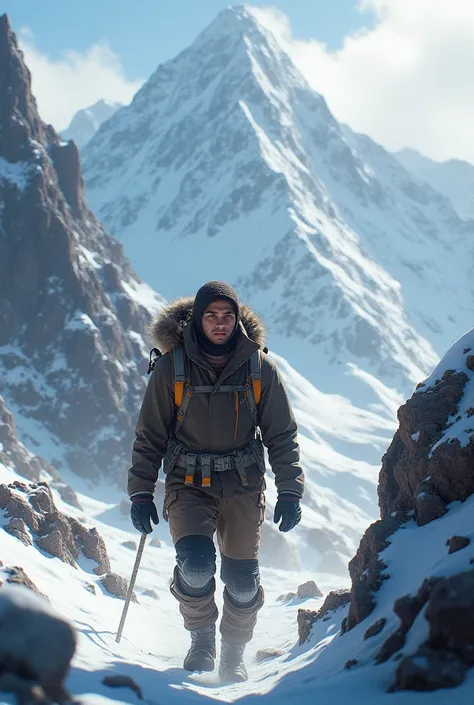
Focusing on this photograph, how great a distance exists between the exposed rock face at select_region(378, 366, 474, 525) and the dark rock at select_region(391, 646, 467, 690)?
6.38 feet

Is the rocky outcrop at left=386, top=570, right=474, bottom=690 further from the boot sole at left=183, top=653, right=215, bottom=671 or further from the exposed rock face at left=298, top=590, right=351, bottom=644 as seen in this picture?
the exposed rock face at left=298, top=590, right=351, bottom=644

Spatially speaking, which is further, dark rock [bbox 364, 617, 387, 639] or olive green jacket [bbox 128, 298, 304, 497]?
olive green jacket [bbox 128, 298, 304, 497]

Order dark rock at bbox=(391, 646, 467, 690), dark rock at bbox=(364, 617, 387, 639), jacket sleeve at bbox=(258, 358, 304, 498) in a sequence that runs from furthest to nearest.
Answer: jacket sleeve at bbox=(258, 358, 304, 498), dark rock at bbox=(364, 617, 387, 639), dark rock at bbox=(391, 646, 467, 690)

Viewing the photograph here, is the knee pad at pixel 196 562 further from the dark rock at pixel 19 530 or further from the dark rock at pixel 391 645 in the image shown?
the dark rock at pixel 19 530

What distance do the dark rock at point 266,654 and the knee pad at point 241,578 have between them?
1.86 m

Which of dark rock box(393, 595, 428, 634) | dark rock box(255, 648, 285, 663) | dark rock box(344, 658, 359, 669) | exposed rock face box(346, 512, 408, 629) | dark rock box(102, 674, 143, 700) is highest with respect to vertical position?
exposed rock face box(346, 512, 408, 629)

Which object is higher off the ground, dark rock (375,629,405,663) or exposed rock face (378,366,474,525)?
exposed rock face (378,366,474,525)

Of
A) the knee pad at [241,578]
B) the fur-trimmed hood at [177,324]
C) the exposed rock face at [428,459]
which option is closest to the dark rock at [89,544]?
the knee pad at [241,578]

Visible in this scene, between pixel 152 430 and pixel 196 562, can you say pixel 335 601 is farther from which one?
pixel 152 430

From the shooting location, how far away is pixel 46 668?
3230mm

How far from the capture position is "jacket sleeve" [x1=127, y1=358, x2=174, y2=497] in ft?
19.8

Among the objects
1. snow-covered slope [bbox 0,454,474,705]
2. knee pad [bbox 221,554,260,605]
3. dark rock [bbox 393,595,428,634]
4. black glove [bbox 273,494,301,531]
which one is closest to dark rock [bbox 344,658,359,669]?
snow-covered slope [bbox 0,454,474,705]

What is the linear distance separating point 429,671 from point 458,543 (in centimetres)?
98

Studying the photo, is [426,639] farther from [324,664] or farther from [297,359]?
[297,359]
